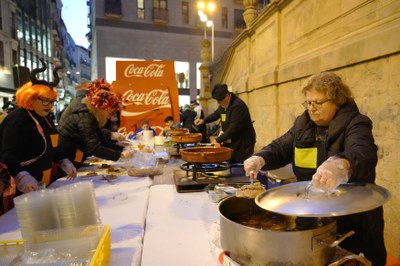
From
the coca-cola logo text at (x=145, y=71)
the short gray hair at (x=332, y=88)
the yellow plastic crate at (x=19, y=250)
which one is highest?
the coca-cola logo text at (x=145, y=71)

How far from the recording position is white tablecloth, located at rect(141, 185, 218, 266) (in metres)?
1.23

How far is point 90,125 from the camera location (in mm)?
2943

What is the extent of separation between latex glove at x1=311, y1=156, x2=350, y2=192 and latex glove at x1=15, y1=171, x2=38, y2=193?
5.54ft

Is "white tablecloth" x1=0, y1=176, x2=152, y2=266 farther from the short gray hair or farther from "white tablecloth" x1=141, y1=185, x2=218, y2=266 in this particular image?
the short gray hair

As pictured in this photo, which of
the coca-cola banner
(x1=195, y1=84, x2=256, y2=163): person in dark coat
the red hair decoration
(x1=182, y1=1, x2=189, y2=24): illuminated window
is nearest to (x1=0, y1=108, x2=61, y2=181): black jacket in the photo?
the red hair decoration

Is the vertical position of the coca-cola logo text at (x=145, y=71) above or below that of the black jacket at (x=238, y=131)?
above

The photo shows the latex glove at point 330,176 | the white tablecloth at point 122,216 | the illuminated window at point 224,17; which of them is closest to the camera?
the latex glove at point 330,176

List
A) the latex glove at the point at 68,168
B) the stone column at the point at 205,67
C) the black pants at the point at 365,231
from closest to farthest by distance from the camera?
the black pants at the point at 365,231
the latex glove at the point at 68,168
the stone column at the point at 205,67

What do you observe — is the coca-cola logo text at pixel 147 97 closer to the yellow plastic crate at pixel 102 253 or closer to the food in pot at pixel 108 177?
the food in pot at pixel 108 177

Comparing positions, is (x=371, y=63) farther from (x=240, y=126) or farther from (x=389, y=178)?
(x=240, y=126)

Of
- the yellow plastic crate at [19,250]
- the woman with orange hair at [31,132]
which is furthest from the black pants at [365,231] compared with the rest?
the woman with orange hair at [31,132]

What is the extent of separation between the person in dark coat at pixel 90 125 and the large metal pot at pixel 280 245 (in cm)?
201

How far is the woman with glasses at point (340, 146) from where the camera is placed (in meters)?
1.41

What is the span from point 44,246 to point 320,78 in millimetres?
1643
